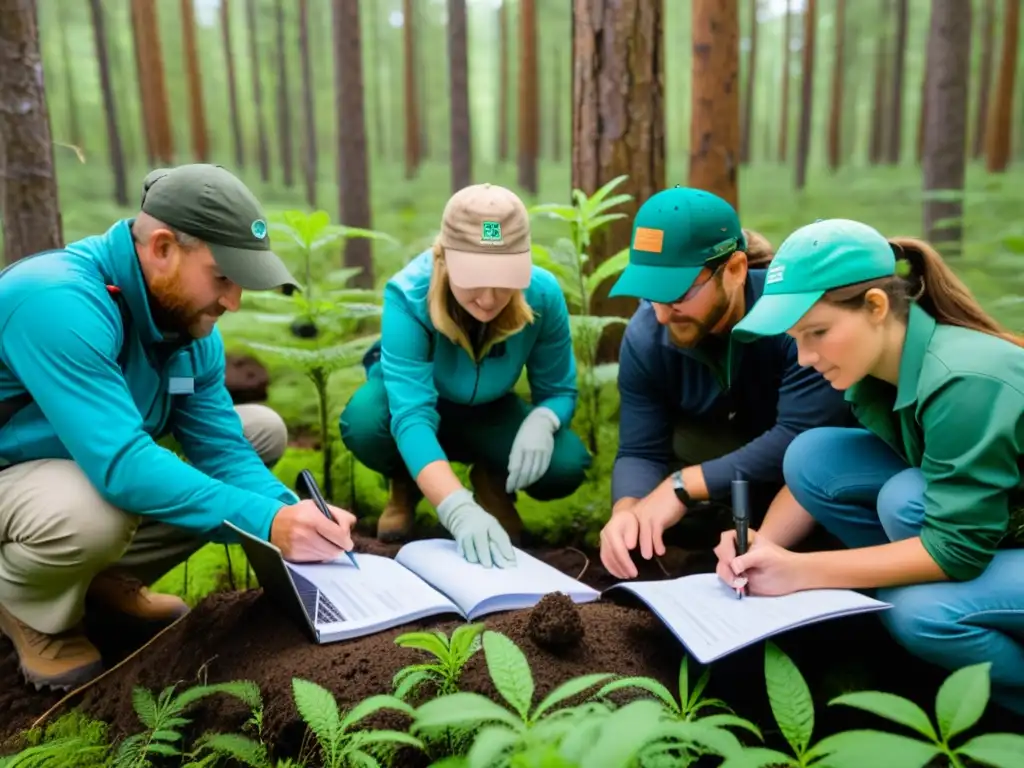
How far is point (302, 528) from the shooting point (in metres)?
2.34

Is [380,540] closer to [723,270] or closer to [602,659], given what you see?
[602,659]

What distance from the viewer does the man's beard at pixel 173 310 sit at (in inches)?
92.7

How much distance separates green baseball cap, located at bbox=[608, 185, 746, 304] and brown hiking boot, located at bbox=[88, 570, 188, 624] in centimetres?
196

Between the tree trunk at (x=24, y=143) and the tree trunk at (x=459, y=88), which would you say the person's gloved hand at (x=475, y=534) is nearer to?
the tree trunk at (x=24, y=143)

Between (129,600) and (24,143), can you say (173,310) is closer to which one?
(129,600)

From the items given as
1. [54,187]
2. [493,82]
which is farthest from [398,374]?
[493,82]

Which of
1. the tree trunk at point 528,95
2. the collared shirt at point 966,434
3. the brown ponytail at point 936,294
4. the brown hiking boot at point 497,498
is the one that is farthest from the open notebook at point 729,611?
the tree trunk at point 528,95

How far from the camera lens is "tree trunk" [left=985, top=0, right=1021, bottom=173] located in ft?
44.5

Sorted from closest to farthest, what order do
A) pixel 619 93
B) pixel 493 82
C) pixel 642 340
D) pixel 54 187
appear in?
pixel 642 340 < pixel 54 187 < pixel 619 93 < pixel 493 82

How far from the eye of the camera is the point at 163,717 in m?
1.96

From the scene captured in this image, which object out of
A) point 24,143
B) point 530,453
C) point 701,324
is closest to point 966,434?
point 701,324

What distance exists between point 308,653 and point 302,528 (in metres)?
0.38

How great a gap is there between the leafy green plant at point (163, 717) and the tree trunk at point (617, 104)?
10.1ft

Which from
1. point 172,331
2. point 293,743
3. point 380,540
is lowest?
point 380,540
